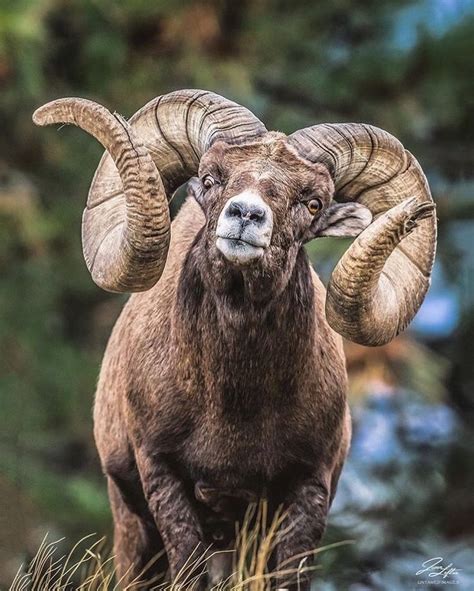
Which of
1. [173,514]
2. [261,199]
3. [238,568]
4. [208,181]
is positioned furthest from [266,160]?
[238,568]

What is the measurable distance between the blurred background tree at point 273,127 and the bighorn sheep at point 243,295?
44.7 ft

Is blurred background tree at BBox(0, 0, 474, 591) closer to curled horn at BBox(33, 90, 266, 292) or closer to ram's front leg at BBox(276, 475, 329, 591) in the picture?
curled horn at BBox(33, 90, 266, 292)

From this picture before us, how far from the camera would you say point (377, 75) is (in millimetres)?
28875

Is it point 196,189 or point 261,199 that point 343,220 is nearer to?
point 196,189

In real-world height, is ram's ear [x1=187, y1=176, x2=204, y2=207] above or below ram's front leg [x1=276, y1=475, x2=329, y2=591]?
above

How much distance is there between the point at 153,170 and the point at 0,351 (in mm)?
18751

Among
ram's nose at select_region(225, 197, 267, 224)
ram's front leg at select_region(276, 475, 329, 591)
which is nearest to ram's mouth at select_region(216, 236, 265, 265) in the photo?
ram's nose at select_region(225, 197, 267, 224)

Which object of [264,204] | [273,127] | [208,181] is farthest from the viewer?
[273,127]

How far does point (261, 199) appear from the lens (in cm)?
1049

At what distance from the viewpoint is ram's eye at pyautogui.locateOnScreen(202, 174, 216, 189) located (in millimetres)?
11016

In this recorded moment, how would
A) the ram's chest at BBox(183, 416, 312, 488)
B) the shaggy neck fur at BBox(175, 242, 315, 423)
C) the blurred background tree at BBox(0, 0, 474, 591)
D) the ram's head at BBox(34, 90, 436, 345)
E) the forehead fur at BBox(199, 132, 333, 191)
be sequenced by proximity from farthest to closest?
the blurred background tree at BBox(0, 0, 474, 591), the ram's chest at BBox(183, 416, 312, 488), the shaggy neck fur at BBox(175, 242, 315, 423), the forehead fur at BBox(199, 132, 333, 191), the ram's head at BBox(34, 90, 436, 345)

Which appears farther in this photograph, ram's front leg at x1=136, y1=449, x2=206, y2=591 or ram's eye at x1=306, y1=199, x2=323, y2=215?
ram's front leg at x1=136, y1=449, x2=206, y2=591

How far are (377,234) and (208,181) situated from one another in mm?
1107

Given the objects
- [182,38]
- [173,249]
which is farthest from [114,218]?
[182,38]
